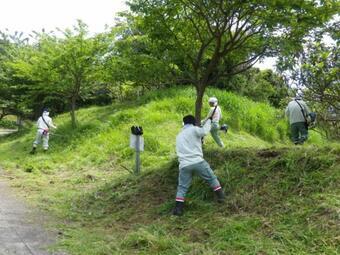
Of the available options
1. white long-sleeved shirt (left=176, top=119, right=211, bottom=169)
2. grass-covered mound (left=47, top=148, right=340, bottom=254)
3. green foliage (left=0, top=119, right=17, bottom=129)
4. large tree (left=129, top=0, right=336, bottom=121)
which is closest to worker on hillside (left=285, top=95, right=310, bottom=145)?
large tree (left=129, top=0, right=336, bottom=121)

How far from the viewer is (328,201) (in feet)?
19.7

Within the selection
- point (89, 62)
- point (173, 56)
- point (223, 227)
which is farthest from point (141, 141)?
point (89, 62)

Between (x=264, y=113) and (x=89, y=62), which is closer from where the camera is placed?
(x=89, y=62)

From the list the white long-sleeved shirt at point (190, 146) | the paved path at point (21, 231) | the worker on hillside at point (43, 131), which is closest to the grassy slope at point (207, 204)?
the paved path at point (21, 231)

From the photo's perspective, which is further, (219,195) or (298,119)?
(298,119)

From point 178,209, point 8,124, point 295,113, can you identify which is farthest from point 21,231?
point 8,124

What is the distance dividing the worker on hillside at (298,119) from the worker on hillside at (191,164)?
3.62m

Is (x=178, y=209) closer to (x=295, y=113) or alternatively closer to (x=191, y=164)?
(x=191, y=164)

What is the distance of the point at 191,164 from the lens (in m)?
7.28

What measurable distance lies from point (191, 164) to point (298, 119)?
13.6 ft

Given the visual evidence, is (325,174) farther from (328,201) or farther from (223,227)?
(223,227)

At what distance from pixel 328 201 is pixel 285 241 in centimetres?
94

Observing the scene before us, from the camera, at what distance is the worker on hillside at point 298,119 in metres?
10.2

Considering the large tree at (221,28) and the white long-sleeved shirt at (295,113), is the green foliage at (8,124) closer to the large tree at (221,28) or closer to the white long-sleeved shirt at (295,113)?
the large tree at (221,28)
